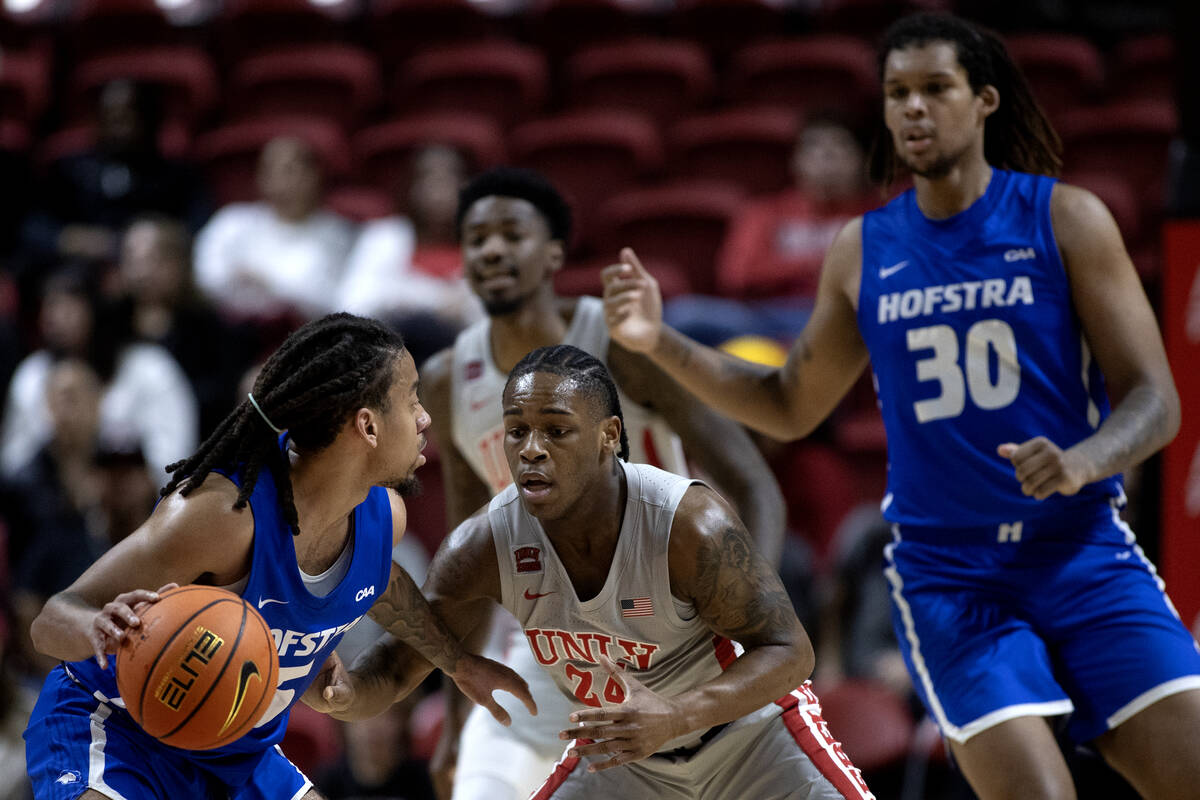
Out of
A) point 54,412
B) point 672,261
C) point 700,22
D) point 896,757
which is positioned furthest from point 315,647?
point 700,22

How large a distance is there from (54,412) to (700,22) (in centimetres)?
540

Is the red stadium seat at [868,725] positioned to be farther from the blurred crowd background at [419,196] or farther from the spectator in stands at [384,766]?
the spectator in stands at [384,766]

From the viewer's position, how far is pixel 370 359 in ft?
10.8

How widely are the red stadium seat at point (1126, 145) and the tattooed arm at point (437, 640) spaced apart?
615 cm

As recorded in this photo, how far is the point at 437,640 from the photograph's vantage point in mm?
3518

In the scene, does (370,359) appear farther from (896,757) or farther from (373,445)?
(896,757)

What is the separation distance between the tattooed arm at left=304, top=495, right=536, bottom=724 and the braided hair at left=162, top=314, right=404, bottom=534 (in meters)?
0.41

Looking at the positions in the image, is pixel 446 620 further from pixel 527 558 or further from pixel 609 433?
pixel 609 433

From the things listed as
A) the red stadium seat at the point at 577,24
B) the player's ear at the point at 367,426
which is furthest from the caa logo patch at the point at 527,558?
the red stadium seat at the point at 577,24

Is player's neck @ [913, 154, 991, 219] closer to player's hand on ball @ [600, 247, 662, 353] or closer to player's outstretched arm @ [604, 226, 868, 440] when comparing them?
player's outstretched arm @ [604, 226, 868, 440]

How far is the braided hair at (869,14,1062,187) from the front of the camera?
3.97 m

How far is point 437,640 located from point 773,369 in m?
1.34

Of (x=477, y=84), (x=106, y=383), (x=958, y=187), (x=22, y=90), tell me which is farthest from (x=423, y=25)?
(x=958, y=187)

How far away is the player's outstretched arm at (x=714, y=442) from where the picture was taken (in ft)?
13.6
